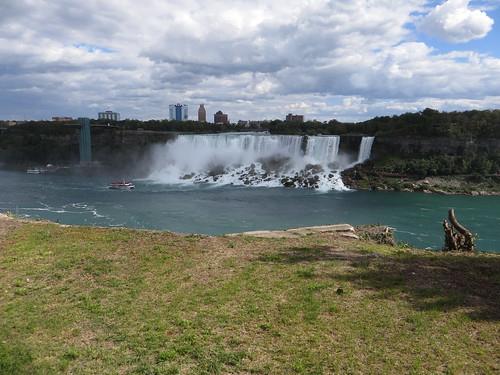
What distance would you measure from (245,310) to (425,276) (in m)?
2.98

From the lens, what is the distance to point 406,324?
209 inches

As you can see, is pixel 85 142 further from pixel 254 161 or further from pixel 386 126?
pixel 386 126

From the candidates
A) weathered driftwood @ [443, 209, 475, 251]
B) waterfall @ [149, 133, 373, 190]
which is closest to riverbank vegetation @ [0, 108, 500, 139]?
waterfall @ [149, 133, 373, 190]

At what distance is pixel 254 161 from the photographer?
2042 inches

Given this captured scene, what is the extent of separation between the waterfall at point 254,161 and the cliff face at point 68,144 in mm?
5461

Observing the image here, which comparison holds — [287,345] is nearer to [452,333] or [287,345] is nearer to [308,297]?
[308,297]

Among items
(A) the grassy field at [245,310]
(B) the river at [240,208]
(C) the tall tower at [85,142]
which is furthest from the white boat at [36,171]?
(A) the grassy field at [245,310]

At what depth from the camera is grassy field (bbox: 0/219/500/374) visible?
4.57 metres

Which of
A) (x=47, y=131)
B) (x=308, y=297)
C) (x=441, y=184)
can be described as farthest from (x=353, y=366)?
(x=47, y=131)

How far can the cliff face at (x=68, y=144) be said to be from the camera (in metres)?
61.4

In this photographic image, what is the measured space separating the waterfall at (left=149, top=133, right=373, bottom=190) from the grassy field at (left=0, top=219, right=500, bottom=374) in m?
34.5

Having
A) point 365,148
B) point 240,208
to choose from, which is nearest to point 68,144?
point 365,148

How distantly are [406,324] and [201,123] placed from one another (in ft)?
213

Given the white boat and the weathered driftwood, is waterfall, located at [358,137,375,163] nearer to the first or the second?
the white boat
